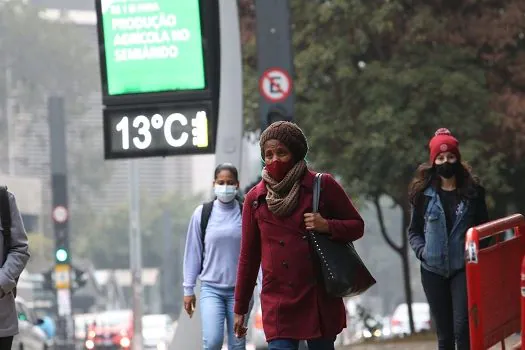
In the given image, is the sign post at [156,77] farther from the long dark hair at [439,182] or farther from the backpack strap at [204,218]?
the long dark hair at [439,182]

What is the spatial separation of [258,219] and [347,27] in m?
19.7

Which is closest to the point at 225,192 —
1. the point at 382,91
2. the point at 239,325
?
the point at 239,325

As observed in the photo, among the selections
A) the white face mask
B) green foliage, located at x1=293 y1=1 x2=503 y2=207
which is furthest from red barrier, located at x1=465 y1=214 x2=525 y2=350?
green foliage, located at x1=293 y1=1 x2=503 y2=207

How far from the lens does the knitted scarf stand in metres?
8.89

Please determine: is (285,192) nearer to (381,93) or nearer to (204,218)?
(204,218)

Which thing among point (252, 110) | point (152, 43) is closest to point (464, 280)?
point (152, 43)

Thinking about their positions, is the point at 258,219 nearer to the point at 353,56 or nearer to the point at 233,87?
the point at 233,87

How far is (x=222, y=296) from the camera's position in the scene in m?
13.1

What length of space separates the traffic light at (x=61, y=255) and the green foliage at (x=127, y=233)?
2615 inches

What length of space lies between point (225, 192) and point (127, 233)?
10548 centimetres

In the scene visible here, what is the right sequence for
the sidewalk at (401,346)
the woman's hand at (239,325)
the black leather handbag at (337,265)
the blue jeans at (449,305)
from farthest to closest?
the sidewalk at (401,346) < the blue jeans at (449,305) < the woman's hand at (239,325) < the black leather handbag at (337,265)

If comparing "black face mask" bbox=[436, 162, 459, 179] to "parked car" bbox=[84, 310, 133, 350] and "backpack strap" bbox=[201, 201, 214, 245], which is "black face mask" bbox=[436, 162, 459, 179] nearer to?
"backpack strap" bbox=[201, 201, 214, 245]

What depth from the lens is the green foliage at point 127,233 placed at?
11806cm

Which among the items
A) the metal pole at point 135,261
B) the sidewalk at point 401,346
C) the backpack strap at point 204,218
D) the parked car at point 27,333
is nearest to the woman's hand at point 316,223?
the backpack strap at point 204,218
